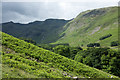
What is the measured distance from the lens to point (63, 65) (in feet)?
59.6

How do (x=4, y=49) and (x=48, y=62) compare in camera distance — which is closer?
(x=4, y=49)

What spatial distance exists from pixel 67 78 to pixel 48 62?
15.1 feet

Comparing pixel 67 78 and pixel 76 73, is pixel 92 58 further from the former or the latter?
pixel 67 78

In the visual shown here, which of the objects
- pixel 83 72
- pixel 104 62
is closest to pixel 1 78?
pixel 83 72

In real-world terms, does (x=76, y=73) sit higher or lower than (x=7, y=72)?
lower

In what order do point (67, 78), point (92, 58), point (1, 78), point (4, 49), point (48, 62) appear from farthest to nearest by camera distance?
1. point (92, 58)
2. point (48, 62)
3. point (4, 49)
4. point (67, 78)
5. point (1, 78)

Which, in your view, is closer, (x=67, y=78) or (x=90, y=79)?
(x=67, y=78)

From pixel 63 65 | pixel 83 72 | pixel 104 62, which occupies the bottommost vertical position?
pixel 104 62

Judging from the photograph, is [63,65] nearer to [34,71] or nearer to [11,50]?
[34,71]

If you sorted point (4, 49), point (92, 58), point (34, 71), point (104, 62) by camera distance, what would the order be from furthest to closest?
point (92, 58) → point (104, 62) → point (4, 49) → point (34, 71)

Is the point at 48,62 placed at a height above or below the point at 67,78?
above

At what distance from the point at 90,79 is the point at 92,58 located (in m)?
32.2

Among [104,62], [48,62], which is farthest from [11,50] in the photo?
[104,62]

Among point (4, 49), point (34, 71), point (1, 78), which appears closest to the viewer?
point (1, 78)
